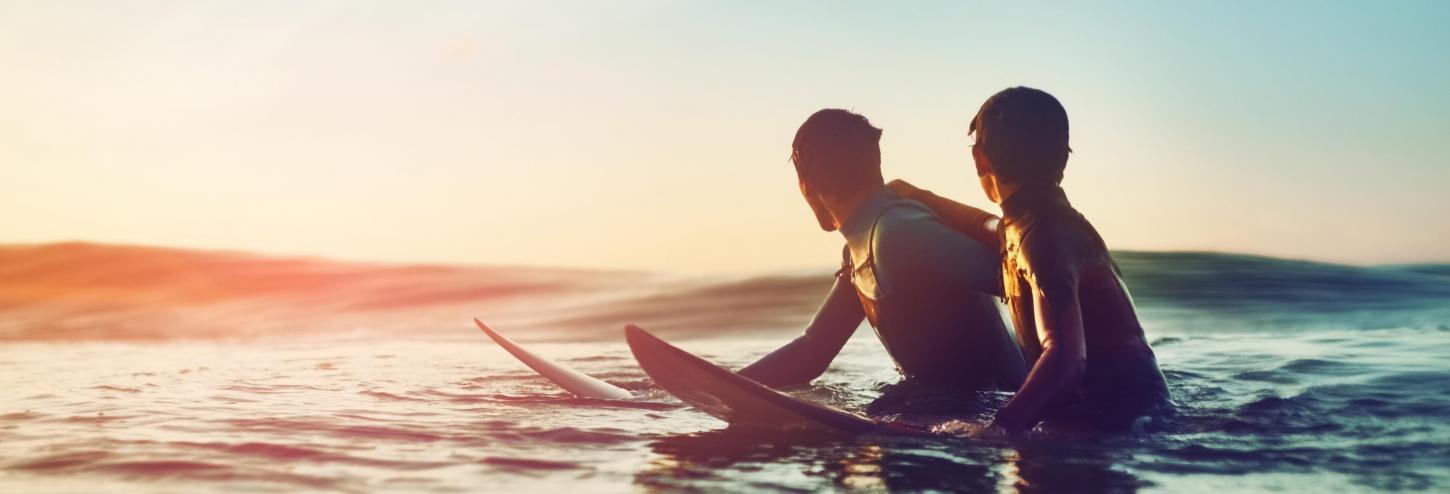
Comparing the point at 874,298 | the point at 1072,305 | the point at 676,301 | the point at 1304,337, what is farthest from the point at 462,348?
the point at 1072,305

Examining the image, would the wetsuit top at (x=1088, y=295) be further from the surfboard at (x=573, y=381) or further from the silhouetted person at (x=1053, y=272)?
the surfboard at (x=573, y=381)

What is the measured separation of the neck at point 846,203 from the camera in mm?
5773

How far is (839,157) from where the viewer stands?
5781 mm

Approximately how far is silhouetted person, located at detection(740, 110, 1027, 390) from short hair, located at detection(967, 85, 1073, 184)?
2.12ft

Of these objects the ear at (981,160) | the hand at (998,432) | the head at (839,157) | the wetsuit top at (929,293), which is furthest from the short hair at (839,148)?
the hand at (998,432)

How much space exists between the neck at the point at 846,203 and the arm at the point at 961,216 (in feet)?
0.44

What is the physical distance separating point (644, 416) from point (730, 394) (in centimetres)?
A: 86

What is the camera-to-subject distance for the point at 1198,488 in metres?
4.00

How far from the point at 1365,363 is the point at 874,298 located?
11.0 feet

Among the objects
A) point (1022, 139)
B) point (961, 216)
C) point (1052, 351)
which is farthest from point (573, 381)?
point (1052, 351)

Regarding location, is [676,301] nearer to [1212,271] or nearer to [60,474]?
[1212,271]

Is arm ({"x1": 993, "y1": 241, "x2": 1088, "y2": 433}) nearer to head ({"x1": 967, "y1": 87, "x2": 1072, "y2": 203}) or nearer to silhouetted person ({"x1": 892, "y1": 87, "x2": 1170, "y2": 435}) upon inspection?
silhouetted person ({"x1": 892, "y1": 87, "x2": 1170, "y2": 435})

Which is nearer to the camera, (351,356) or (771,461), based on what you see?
(771,461)

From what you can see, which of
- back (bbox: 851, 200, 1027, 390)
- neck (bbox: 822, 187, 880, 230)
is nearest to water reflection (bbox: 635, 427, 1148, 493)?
back (bbox: 851, 200, 1027, 390)
